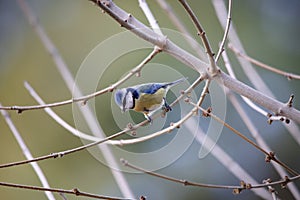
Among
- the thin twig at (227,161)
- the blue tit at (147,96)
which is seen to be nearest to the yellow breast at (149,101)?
the blue tit at (147,96)

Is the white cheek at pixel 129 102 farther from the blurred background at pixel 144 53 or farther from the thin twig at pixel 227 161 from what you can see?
the blurred background at pixel 144 53

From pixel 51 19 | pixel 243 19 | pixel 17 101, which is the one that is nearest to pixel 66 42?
pixel 51 19

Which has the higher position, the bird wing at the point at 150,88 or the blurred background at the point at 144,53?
the blurred background at the point at 144,53

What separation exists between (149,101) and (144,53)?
98cm

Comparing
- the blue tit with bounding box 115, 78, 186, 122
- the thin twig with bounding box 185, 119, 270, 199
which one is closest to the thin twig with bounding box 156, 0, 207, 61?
the blue tit with bounding box 115, 78, 186, 122

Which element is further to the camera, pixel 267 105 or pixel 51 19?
pixel 51 19

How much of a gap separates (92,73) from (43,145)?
0.98m

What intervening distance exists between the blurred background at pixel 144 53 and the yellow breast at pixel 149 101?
99 centimetres

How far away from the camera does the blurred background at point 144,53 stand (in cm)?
240

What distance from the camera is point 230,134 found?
246 cm

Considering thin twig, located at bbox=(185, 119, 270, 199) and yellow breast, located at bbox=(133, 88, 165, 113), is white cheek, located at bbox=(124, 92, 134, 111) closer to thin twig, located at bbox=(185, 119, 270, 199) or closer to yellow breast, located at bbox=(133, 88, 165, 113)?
yellow breast, located at bbox=(133, 88, 165, 113)

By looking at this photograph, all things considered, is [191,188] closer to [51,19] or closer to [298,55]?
[298,55]

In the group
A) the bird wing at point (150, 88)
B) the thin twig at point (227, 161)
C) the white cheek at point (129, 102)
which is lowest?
the thin twig at point (227, 161)

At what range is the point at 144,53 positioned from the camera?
213 centimetres
